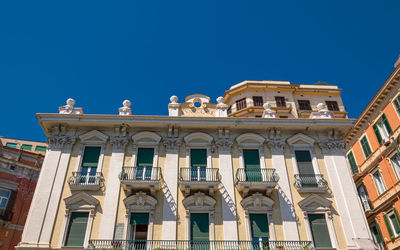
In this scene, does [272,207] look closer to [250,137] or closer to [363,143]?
[250,137]

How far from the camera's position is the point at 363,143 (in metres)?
23.5

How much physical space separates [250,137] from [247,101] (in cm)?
988

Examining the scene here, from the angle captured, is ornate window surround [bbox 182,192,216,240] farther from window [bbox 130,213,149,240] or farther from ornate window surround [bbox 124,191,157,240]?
window [bbox 130,213,149,240]

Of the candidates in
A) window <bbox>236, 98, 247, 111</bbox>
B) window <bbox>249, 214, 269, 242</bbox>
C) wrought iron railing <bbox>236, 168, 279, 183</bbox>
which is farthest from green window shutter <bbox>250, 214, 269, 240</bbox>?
window <bbox>236, 98, 247, 111</bbox>

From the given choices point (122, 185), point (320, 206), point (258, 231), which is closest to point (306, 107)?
point (320, 206)

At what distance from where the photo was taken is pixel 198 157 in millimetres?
17422

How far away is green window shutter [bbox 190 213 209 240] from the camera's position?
14.8 m

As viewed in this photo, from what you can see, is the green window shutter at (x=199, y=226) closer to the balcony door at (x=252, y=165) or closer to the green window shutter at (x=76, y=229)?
the balcony door at (x=252, y=165)

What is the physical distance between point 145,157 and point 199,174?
331cm

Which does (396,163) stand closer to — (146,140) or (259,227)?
(259,227)

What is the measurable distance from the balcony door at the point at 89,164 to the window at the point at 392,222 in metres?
18.1

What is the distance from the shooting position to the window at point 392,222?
18.9m

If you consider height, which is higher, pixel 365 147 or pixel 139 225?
pixel 365 147

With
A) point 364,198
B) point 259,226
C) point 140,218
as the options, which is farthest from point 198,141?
point 364,198
